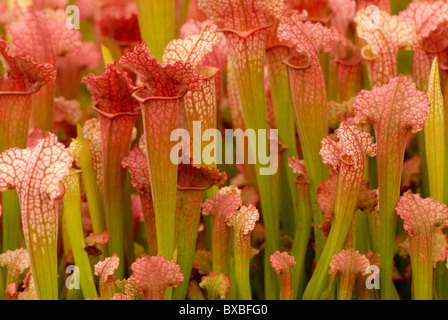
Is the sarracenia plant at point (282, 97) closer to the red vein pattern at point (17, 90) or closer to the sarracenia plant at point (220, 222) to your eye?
the sarracenia plant at point (220, 222)

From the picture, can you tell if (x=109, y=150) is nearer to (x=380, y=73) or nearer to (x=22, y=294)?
(x=22, y=294)

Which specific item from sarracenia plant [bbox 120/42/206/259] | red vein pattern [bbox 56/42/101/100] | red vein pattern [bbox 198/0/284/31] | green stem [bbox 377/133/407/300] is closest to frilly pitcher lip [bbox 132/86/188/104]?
sarracenia plant [bbox 120/42/206/259]

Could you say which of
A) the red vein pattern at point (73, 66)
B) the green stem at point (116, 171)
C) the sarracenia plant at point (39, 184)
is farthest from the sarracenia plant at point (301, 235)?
the red vein pattern at point (73, 66)

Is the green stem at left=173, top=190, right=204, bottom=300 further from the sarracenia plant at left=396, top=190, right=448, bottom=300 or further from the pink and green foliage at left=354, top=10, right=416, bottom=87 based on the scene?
the pink and green foliage at left=354, top=10, right=416, bottom=87

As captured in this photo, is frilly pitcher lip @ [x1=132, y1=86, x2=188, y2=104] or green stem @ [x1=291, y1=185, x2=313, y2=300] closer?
frilly pitcher lip @ [x1=132, y1=86, x2=188, y2=104]

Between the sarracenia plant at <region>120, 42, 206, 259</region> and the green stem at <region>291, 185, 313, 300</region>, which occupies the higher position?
the sarracenia plant at <region>120, 42, 206, 259</region>

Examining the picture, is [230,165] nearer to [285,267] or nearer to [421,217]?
[285,267]
